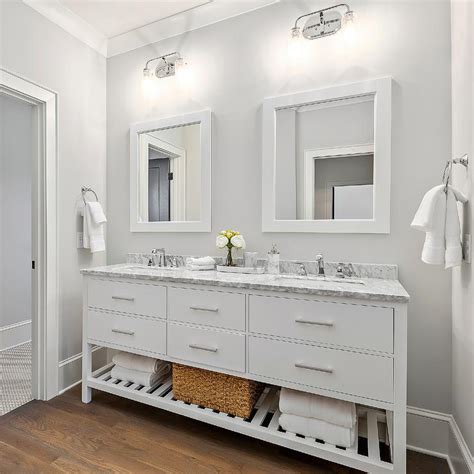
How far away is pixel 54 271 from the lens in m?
2.21

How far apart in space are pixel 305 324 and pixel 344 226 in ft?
2.26

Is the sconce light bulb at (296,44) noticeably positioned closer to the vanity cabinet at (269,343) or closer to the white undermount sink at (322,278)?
the white undermount sink at (322,278)

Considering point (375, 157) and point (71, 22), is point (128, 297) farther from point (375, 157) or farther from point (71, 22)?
point (71, 22)

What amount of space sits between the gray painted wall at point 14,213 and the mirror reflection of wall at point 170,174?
1.45 meters

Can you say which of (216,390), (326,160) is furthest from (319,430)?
(326,160)

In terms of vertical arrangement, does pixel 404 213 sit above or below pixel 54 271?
above

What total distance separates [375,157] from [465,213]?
1.80 ft

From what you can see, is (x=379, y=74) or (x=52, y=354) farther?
(x=52, y=354)

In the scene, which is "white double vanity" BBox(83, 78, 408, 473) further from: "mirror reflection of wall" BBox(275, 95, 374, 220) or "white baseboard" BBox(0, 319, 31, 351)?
"white baseboard" BBox(0, 319, 31, 351)

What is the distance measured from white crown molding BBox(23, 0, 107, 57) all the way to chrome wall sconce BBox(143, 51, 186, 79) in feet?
1.59

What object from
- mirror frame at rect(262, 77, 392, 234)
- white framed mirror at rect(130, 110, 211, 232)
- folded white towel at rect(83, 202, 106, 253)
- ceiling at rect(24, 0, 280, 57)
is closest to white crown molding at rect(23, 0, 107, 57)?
ceiling at rect(24, 0, 280, 57)

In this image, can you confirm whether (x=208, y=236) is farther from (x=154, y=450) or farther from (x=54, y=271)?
(x=154, y=450)

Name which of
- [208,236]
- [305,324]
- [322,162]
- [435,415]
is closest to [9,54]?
[208,236]

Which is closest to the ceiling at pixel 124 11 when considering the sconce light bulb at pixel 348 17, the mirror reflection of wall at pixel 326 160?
the sconce light bulb at pixel 348 17
